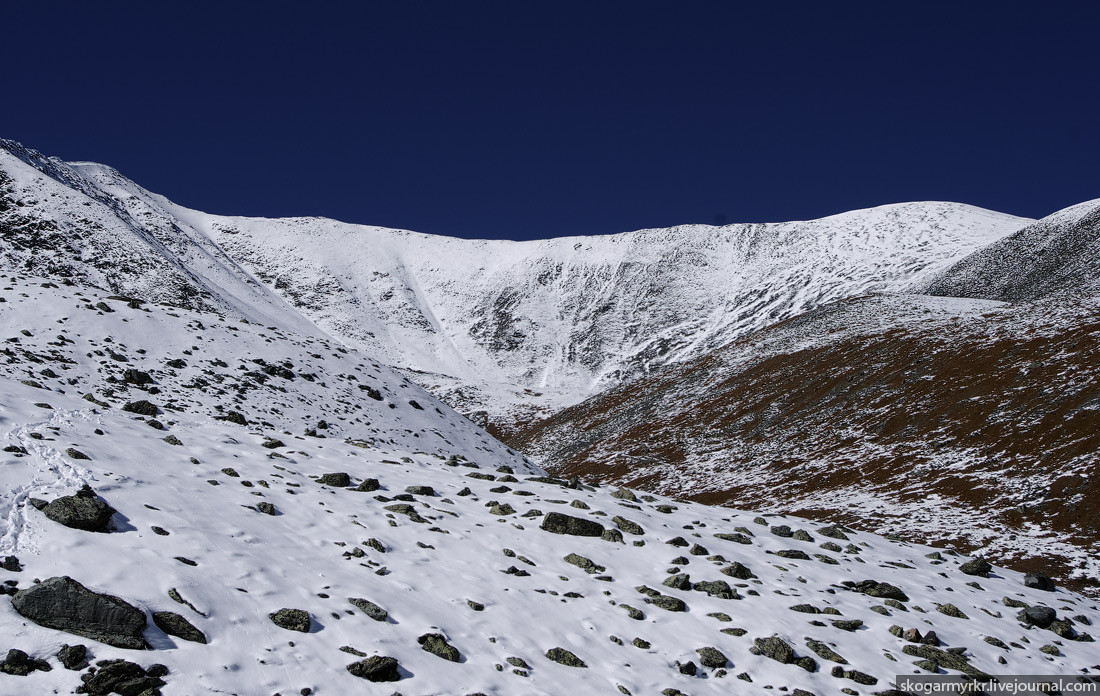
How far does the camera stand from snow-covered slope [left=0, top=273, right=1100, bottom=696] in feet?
26.9

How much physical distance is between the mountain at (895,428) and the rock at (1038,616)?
1115 centimetres

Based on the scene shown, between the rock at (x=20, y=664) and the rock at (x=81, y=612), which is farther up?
the rock at (x=81, y=612)

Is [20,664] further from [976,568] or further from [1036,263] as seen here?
[1036,263]

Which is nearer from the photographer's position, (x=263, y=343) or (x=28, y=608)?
(x=28, y=608)

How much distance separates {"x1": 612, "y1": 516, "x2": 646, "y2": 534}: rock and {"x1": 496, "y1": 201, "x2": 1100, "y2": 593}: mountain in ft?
54.6

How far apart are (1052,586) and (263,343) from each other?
28.3m

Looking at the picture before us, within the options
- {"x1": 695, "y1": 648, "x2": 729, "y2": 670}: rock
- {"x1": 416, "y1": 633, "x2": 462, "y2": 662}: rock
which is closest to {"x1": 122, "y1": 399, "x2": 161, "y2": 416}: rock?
{"x1": 416, "y1": 633, "x2": 462, "y2": 662}: rock

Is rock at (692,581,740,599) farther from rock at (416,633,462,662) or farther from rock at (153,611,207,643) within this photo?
rock at (153,611,207,643)

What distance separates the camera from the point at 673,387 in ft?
229

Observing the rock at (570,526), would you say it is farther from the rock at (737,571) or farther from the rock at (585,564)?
the rock at (737,571)

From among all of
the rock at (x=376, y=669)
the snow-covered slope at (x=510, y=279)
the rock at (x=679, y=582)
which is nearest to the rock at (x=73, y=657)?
the rock at (x=376, y=669)

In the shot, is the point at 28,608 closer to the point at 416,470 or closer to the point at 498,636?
the point at 498,636

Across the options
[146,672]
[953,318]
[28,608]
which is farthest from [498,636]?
[953,318]

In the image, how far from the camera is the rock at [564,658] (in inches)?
363
